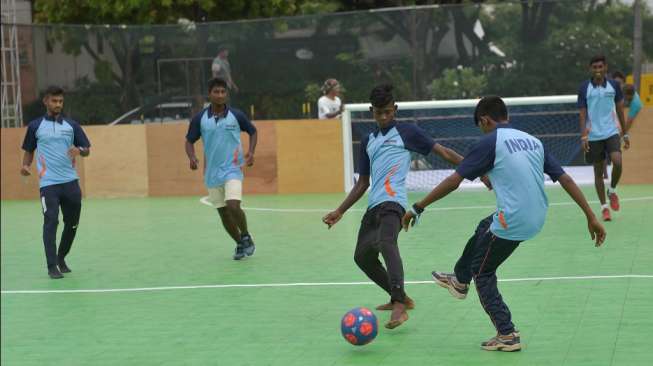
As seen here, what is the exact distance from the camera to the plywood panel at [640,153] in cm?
1998

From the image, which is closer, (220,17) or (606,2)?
(606,2)

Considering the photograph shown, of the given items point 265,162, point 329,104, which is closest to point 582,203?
point 329,104

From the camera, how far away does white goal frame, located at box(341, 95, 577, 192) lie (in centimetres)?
2039

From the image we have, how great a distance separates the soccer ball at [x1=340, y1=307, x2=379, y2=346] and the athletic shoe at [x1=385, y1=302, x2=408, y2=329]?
51 centimetres

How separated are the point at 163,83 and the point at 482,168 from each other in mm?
15311

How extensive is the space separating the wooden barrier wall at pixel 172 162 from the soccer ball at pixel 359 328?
1267cm

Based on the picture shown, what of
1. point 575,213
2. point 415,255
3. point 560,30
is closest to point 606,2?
point 560,30

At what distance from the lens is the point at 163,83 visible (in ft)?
73.7

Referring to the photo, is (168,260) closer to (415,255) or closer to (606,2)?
(415,255)

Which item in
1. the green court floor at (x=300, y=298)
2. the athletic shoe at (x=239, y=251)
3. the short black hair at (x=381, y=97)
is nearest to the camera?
the green court floor at (x=300, y=298)

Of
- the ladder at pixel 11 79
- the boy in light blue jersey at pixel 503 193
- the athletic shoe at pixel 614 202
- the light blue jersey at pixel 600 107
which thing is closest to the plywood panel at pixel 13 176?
the ladder at pixel 11 79

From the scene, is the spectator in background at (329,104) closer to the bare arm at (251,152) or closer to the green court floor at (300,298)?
the green court floor at (300,298)

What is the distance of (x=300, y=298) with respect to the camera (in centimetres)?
1066

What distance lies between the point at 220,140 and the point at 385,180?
433 centimetres
